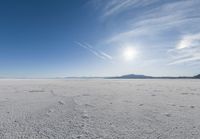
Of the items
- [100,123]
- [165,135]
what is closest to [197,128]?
[165,135]

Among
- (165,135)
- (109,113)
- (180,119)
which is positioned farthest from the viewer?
(109,113)

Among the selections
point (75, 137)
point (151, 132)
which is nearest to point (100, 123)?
point (75, 137)

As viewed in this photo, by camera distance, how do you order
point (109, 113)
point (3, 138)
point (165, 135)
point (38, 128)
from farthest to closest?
point (109, 113), point (38, 128), point (165, 135), point (3, 138)

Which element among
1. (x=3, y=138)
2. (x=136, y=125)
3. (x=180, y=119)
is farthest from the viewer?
(x=180, y=119)

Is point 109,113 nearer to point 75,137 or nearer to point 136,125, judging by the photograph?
point 136,125

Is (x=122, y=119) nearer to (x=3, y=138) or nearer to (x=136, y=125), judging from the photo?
(x=136, y=125)

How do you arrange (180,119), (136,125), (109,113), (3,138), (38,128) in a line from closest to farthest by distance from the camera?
(3,138) → (38,128) → (136,125) → (180,119) → (109,113)

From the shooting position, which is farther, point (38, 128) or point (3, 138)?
point (38, 128)

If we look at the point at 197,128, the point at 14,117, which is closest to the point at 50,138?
the point at 14,117

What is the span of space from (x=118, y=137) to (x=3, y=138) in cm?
229

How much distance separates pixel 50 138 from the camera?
9.88 ft

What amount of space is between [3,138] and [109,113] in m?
2.97

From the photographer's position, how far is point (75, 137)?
10.1 ft

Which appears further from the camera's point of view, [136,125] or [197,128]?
[136,125]
